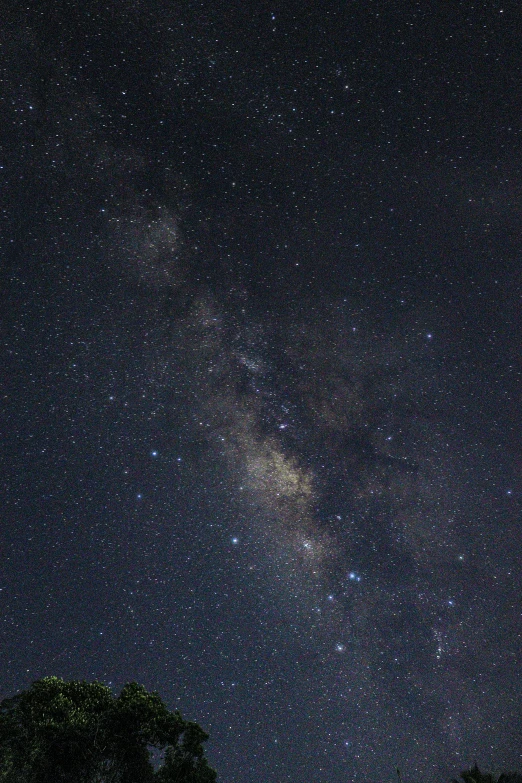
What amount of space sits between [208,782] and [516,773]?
17072 millimetres

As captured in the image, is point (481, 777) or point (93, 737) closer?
point (93, 737)

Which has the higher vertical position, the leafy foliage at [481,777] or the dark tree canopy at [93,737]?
the leafy foliage at [481,777]

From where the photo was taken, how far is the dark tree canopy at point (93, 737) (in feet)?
70.2

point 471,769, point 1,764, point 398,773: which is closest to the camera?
point 1,764

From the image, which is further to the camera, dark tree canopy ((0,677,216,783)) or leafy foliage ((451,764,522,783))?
leafy foliage ((451,764,522,783))

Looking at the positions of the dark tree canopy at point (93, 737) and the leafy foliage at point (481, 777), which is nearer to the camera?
the dark tree canopy at point (93, 737)

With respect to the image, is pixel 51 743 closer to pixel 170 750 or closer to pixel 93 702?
pixel 93 702

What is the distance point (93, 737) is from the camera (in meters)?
22.5

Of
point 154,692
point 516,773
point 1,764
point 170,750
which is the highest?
point 516,773

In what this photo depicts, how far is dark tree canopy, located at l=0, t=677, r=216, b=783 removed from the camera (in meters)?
21.4

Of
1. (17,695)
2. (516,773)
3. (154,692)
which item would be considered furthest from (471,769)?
(17,695)

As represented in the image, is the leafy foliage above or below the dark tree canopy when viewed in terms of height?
above

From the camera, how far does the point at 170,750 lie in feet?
76.9

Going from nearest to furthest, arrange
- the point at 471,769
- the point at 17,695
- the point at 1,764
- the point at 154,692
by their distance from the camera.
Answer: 1. the point at 1,764
2. the point at 17,695
3. the point at 154,692
4. the point at 471,769
